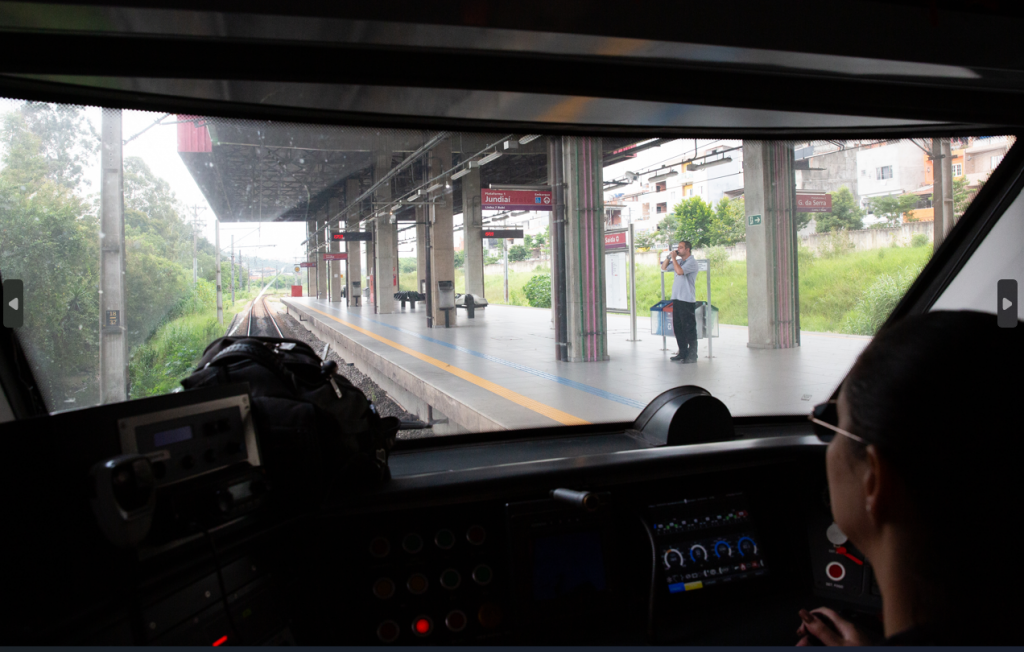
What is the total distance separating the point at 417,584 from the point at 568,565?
1.33ft

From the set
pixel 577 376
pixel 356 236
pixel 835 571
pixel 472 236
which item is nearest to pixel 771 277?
pixel 577 376

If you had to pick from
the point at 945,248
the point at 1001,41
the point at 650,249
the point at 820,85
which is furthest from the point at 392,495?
the point at 650,249

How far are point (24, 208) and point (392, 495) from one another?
1.50 metres

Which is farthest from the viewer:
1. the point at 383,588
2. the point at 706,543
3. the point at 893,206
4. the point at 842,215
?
the point at 842,215

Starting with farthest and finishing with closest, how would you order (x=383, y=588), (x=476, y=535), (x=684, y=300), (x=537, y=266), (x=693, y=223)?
(x=537, y=266) → (x=684, y=300) → (x=693, y=223) → (x=476, y=535) → (x=383, y=588)

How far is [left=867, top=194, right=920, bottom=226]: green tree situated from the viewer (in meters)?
4.19

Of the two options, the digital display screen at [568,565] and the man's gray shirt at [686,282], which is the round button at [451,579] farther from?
the man's gray shirt at [686,282]

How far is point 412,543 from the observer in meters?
1.63

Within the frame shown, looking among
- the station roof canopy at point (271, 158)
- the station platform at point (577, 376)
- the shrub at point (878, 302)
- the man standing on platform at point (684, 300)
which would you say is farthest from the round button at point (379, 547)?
the man standing on platform at point (684, 300)

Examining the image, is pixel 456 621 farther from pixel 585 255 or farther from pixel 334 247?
pixel 334 247

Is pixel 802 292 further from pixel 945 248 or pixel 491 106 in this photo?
pixel 491 106

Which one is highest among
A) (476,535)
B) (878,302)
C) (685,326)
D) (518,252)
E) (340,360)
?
(518,252)

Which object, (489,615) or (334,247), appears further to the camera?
(334,247)

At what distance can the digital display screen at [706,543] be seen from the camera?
5.93ft
